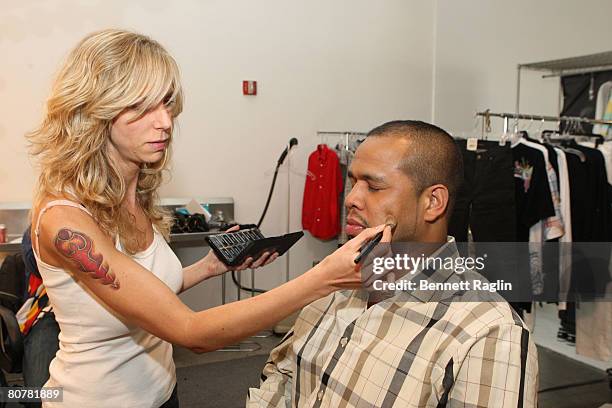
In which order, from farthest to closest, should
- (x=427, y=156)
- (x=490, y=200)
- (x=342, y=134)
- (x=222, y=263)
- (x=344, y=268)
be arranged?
(x=342, y=134) < (x=490, y=200) < (x=222, y=263) < (x=427, y=156) < (x=344, y=268)

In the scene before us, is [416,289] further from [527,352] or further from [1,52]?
[1,52]

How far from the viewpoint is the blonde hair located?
1.08 metres

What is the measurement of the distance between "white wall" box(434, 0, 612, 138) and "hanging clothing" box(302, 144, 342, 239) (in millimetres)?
1136

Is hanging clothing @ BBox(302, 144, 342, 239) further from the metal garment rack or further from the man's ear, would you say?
the man's ear

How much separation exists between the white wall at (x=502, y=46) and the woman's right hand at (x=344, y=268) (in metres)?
2.16

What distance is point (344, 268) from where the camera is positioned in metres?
0.91

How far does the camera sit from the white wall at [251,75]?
11.1ft

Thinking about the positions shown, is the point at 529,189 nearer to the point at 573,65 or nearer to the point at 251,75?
the point at 573,65

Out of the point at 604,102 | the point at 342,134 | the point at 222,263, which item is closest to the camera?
the point at 222,263

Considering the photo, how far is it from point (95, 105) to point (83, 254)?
0.99 feet

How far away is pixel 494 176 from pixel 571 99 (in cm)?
52

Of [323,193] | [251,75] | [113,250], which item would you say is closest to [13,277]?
[113,250]

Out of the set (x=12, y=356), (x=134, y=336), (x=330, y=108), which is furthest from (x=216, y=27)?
(x=134, y=336)

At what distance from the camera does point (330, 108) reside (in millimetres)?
4277
